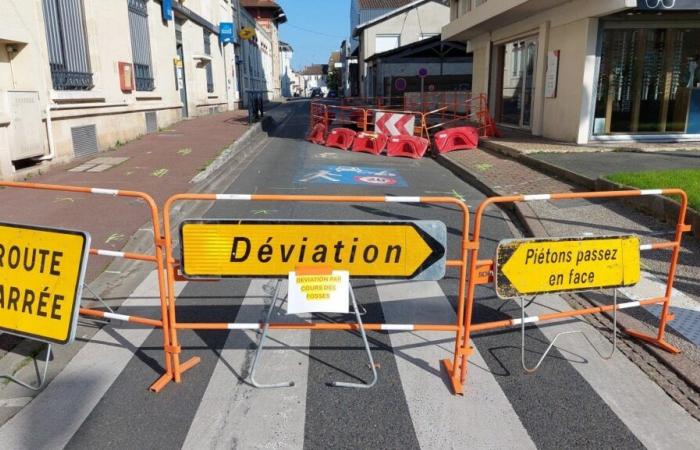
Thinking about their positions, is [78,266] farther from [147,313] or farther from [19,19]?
[19,19]

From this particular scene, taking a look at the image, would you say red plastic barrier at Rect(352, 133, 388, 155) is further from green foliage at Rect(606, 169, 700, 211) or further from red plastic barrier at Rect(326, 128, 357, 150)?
green foliage at Rect(606, 169, 700, 211)

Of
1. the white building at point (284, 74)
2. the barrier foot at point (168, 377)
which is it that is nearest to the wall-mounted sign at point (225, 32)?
the barrier foot at point (168, 377)

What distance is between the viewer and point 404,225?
3.58m

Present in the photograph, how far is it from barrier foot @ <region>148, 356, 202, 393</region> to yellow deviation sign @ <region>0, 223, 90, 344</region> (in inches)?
24.4

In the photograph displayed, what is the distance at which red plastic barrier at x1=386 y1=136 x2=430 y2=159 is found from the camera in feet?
51.4

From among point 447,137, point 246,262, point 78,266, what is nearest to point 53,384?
point 78,266

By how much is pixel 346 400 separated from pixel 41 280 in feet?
7.13

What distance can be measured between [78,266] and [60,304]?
0.29 metres

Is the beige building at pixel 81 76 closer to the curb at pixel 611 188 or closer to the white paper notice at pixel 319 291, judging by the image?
the white paper notice at pixel 319 291

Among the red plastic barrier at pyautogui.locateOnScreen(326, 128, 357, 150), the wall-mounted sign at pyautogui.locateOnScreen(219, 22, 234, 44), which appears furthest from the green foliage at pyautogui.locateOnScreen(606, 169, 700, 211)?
the wall-mounted sign at pyautogui.locateOnScreen(219, 22, 234, 44)

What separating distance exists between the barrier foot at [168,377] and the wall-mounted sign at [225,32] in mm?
31140

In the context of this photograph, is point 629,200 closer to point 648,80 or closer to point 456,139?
point 648,80

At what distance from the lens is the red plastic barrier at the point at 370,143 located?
16203 millimetres

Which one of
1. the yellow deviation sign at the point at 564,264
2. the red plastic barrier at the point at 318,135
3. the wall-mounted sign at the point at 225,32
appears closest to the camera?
the yellow deviation sign at the point at 564,264
